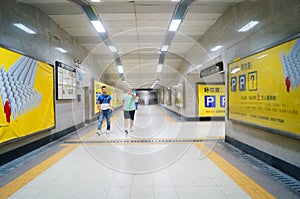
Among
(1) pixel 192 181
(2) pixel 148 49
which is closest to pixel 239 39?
(1) pixel 192 181

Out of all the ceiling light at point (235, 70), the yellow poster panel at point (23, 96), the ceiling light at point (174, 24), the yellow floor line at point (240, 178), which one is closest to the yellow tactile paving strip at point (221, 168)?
the yellow floor line at point (240, 178)

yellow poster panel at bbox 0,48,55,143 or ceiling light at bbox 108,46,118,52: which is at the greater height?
ceiling light at bbox 108,46,118,52

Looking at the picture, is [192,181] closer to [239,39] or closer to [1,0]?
[239,39]

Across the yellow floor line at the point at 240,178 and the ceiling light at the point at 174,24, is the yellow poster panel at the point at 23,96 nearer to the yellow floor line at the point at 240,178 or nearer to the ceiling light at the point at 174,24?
the ceiling light at the point at 174,24

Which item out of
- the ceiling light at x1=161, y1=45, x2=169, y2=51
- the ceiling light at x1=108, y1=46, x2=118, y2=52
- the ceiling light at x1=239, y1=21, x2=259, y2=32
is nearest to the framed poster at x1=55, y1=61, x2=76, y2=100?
the ceiling light at x1=108, y1=46, x2=118, y2=52

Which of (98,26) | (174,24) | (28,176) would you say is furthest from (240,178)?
(98,26)

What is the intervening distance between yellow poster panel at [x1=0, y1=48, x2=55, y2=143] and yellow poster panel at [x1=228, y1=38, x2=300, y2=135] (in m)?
4.51

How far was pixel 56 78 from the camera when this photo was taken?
5.51 meters

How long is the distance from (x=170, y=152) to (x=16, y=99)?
3.25m

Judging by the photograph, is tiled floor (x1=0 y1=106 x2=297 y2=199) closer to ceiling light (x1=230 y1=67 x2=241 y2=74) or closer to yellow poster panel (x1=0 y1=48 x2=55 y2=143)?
yellow poster panel (x1=0 y1=48 x2=55 y2=143)

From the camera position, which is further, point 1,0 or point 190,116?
point 190,116

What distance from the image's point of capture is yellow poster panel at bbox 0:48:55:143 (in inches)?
131

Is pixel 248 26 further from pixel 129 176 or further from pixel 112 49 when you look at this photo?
pixel 112 49

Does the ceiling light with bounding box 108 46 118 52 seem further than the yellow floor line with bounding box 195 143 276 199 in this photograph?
Yes
